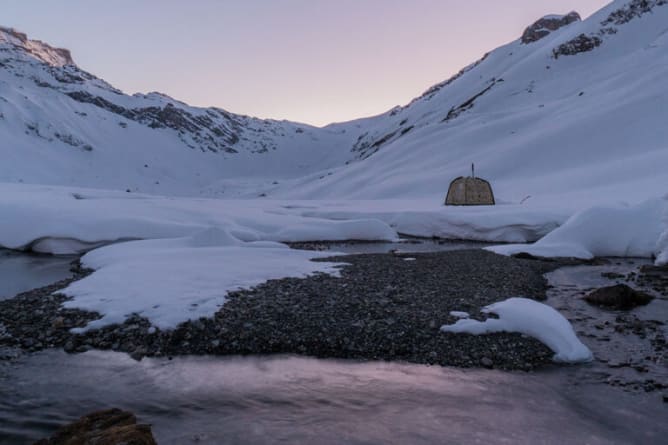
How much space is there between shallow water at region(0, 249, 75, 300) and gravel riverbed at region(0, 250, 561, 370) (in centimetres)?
214

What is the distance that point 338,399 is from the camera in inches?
261

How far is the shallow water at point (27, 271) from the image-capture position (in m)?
13.9

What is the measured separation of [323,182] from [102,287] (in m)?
57.4

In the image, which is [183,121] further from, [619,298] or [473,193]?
[619,298]

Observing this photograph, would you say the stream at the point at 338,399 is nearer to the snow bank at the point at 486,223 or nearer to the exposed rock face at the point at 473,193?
the snow bank at the point at 486,223

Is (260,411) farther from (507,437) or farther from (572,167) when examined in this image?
(572,167)

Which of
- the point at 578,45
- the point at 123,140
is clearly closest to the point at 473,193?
the point at 578,45

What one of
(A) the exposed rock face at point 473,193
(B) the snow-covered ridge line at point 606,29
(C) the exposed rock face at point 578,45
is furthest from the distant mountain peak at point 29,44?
(A) the exposed rock face at point 473,193

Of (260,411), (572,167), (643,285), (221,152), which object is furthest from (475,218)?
(221,152)

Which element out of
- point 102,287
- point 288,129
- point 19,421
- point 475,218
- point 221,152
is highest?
point 288,129

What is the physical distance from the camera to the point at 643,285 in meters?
13.4

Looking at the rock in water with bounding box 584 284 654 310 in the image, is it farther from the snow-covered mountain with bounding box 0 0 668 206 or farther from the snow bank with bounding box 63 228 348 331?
the snow-covered mountain with bounding box 0 0 668 206

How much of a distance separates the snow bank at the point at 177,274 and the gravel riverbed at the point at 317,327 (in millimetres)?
363

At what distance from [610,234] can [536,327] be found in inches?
521
